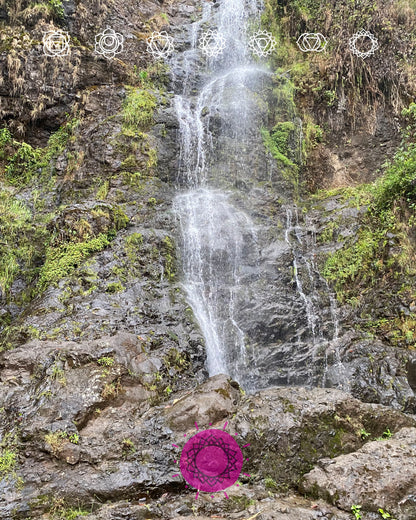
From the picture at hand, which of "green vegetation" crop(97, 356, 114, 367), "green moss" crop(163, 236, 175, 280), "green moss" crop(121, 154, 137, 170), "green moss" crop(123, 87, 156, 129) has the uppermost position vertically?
"green moss" crop(123, 87, 156, 129)

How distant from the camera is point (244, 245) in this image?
8.67 m

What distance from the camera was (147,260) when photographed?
791 centimetres

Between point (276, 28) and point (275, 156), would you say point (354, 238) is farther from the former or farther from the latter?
point (276, 28)

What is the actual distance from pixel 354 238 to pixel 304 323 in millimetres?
2560

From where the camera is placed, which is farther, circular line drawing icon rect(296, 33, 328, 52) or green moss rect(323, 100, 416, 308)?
circular line drawing icon rect(296, 33, 328, 52)

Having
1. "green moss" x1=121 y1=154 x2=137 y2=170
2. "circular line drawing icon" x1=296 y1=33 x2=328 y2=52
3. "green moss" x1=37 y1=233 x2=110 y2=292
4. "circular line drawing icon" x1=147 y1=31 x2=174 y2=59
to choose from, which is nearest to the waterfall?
"circular line drawing icon" x1=147 y1=31 x2=174 y2=59

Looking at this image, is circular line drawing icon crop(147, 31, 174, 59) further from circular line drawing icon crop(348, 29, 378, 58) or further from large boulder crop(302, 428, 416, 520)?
large boulder crop(302, 428, 416, 520)

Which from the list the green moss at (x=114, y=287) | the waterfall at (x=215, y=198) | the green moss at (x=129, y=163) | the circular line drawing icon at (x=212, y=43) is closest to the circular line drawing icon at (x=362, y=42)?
the waterfall at (x=215, y=198)

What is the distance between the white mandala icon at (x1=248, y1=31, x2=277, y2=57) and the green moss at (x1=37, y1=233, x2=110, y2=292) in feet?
34.3

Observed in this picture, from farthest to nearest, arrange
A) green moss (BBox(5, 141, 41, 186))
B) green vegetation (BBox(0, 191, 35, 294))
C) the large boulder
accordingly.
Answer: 1. green moss (BBox(5, 141, 41, 186))
2. green vegetation (BBox(0, 191, 35, 294))
3. the large boulder

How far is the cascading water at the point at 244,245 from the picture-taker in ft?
23.9

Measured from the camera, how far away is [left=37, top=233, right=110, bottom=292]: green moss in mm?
7192

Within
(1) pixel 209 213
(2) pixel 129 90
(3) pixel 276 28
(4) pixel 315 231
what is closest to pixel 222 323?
(1) pixel 209 213

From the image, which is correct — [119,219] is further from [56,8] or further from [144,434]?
[56,8]
